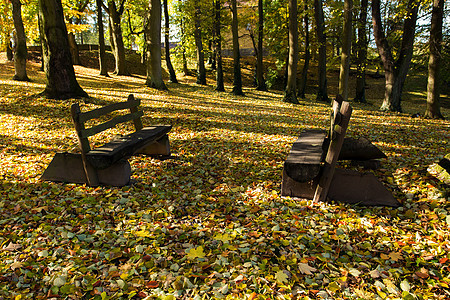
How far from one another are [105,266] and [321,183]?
298 centimetres

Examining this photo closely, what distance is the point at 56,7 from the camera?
9945 millimetres

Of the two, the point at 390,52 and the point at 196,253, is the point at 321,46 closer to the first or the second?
the point at 390,52

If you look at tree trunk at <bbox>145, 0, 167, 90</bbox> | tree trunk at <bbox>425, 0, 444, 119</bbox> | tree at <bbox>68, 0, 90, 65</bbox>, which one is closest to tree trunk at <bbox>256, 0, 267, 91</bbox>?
tree trunk at <bbox>145, 0, 167, 90</bbox>

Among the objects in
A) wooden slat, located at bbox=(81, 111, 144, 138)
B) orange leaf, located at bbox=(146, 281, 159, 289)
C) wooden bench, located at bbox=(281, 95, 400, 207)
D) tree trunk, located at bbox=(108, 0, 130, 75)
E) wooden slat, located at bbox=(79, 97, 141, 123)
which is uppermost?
tree trunk, located at bbox=(108, 0, 130, 75)

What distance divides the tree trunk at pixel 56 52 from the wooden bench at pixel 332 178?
9251 millimetres

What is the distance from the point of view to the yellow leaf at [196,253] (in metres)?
3.18

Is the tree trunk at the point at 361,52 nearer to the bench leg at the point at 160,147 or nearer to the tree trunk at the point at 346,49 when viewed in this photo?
the tree trunk at the point at 346,49

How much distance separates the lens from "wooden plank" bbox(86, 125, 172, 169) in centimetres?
445

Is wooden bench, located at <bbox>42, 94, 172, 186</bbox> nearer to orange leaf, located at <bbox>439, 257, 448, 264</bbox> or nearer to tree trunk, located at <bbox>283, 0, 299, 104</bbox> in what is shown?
orange leaf, located at <bbox>439, 257, 448, 264</bbox>

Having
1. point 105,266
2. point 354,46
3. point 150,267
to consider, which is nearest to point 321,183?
point 150,267

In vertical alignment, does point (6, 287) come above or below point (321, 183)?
below

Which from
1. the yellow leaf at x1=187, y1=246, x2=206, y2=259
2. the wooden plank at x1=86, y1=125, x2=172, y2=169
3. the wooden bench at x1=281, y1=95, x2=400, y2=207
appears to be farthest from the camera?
the wooden plank at x1=86, y1=125, x2=172, y2=169

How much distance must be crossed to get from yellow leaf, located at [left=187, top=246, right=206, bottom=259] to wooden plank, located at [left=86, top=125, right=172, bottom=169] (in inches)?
80.4

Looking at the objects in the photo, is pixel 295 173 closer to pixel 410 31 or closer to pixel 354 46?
pixel 410 31
